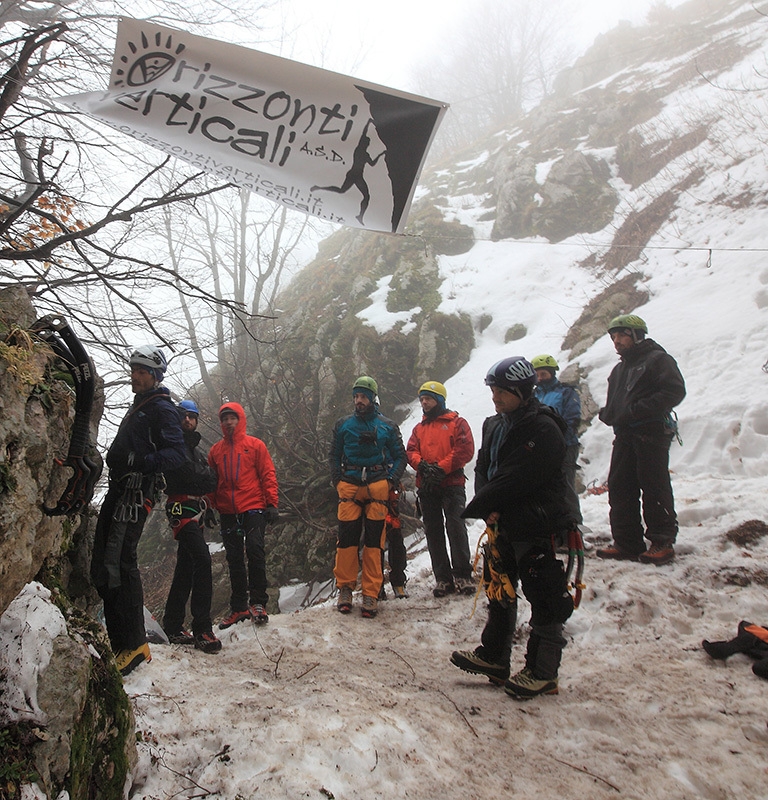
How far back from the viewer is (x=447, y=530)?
15.7ft

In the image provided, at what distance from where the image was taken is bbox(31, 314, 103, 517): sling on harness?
188cm

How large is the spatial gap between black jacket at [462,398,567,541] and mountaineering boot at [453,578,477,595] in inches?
75.0

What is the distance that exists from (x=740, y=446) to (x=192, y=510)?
614 centimetres

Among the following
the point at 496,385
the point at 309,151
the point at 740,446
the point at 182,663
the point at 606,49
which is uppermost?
the point at 606,49

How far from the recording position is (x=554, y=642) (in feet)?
8.93

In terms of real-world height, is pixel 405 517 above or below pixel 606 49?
below

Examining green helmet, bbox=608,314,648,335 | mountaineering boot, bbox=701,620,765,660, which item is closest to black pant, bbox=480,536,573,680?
mountaineering boot, bbox=701,620,765,660

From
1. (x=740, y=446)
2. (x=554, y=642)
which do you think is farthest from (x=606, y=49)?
(x=554, y=642)

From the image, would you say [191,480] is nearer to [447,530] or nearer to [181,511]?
[181,511]

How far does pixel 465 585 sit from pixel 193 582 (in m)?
2.43

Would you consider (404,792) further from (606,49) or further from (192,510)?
(606,49)

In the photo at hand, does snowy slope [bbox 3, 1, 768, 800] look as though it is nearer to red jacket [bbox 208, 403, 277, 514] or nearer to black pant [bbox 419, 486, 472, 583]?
black pant [bbox 419, 486, 472, 583]

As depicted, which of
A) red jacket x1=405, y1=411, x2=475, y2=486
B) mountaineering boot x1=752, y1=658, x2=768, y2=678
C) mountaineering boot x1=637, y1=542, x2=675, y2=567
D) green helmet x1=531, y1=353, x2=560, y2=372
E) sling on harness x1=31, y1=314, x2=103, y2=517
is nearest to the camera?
sling on harness x1=31, y1=314, x2=103, y2=517

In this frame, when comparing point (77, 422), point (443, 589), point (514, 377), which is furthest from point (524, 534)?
point (77, 422)
